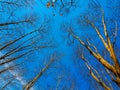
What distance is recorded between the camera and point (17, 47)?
11.2 meters

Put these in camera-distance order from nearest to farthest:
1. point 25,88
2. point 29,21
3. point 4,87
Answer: point 29,21 → point 25,88 → point 4,87

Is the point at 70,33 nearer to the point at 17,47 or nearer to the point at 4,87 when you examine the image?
the point at 17,47

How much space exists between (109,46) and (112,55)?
630mm

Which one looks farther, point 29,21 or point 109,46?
point 29,21

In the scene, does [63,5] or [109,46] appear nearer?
[109,46]

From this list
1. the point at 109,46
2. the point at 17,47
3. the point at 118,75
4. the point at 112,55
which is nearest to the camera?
the point at 118,75

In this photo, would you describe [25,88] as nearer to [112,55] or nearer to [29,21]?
[29,21]

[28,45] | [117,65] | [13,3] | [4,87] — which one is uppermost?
[13,3]

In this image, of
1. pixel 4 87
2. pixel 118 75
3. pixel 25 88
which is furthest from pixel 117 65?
pixel 4 87

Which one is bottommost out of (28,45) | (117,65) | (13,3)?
(28,45)

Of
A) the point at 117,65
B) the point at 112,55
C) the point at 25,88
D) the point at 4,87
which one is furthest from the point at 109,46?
the point at 4,87

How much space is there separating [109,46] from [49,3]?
2.65 m

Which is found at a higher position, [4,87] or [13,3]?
[13,3]

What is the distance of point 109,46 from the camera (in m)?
8.28
